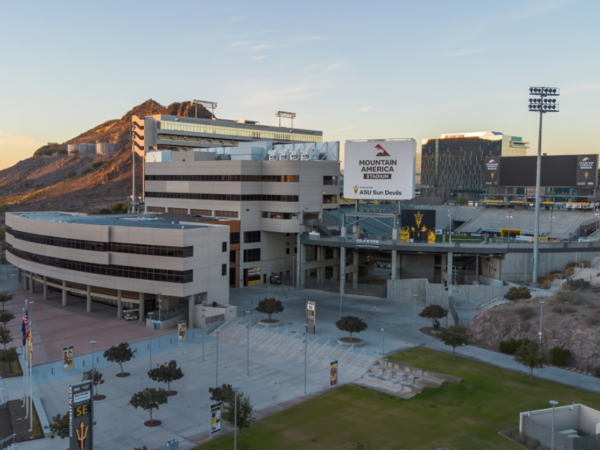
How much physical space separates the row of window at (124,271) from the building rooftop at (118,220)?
229 inches

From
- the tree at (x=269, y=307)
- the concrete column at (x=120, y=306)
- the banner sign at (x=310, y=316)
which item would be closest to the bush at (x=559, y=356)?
the banner sign at (x=310, y=316)

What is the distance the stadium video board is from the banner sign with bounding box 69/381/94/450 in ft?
318

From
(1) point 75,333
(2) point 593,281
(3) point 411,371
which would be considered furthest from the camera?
(2) point 593,281

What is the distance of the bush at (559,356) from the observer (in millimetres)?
47156

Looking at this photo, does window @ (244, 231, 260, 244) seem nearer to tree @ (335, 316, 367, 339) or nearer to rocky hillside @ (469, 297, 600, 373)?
tree @ (335, 316, 367, 339)

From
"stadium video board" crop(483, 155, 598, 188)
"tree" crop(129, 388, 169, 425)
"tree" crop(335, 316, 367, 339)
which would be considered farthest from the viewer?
"stadium video board" crop(483, 155, 598, 188)

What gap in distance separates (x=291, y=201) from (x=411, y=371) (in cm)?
4540

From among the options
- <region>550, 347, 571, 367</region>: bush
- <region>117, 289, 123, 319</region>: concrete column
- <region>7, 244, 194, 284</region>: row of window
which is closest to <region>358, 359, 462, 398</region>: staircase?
<region>550, 347, 571, 367</region>: bush

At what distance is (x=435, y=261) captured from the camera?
87.4 metres

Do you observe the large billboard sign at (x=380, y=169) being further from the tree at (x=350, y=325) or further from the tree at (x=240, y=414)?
the tree at (x=240, y=414)

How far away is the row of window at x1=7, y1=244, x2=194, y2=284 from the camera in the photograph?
6075 centimetres

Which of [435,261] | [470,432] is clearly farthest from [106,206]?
[470,432]

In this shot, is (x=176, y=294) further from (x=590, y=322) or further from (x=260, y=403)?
(x=590, y=322)

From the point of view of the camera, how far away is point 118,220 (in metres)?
79.1
